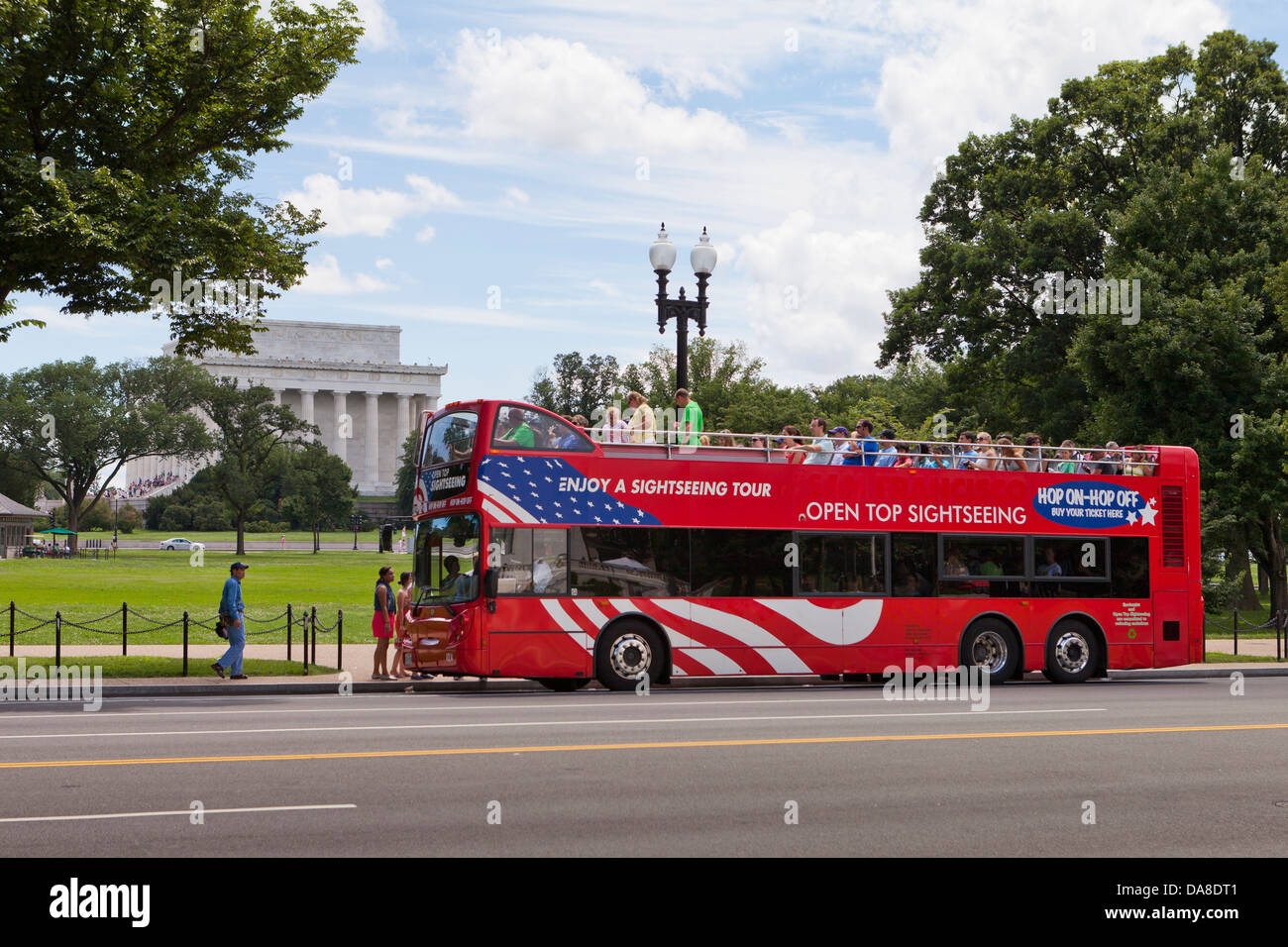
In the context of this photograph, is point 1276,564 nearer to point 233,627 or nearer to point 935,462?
point 935,462

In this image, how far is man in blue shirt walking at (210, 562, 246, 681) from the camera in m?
19.9

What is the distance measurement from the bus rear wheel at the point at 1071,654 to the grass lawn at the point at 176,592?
44.5ft

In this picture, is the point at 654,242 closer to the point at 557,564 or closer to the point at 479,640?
the point at 557,564

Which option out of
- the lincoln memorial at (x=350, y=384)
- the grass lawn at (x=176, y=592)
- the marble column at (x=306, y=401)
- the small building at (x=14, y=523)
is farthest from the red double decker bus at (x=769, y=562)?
the marble column at (x=306, y=401)

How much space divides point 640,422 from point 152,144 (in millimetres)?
8474

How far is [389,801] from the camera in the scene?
336 inches

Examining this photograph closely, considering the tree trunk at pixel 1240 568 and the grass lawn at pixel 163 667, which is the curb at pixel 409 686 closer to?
the grass lawn at pixel 163 667

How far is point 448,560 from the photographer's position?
58.8ft

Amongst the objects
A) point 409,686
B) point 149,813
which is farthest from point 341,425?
point 149,813

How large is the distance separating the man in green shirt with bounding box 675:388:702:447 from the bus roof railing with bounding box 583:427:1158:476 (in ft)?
0.33

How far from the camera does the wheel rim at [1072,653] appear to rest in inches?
808

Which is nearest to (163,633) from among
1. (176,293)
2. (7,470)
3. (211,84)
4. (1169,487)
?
(176,293)

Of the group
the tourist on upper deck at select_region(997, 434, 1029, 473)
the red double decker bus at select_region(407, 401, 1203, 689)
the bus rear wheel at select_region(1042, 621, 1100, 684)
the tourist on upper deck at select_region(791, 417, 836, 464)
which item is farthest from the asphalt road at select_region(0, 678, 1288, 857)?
the tourist on upper deck at select_region(997, 434, 1029, 473)

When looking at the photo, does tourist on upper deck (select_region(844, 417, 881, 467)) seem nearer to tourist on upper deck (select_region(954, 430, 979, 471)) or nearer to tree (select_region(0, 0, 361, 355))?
tourist on upper deck (select_region(954, 430, 979, 471))
